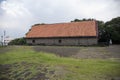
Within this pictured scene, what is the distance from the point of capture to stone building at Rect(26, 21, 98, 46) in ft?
119

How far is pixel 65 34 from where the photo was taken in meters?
38.7

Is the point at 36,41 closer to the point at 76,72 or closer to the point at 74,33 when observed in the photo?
the point at 74,33

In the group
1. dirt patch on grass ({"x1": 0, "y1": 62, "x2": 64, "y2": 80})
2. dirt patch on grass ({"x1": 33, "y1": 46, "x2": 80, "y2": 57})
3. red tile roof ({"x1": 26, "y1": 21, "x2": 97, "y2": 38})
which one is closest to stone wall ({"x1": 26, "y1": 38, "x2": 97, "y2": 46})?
red tile roof ({"x1": 26, "y1": 21, "x2": 97, "y2": 38})

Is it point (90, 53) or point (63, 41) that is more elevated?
point (63, 41)

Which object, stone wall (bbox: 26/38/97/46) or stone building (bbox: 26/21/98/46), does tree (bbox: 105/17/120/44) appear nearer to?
stone building (bbox: 26/21/98/46)

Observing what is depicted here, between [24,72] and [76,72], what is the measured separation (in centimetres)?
357

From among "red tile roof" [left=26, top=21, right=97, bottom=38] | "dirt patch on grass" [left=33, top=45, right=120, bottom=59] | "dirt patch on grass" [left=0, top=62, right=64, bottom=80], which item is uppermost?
"red tile roof" [left=26, top=21, right=97, bottom=38]

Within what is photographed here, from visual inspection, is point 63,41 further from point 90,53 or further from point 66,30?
point 90,53

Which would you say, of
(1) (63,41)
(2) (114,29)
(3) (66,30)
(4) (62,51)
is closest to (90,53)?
(4) (62,51)

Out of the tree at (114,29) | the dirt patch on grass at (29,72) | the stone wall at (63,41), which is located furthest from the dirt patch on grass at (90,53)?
the tree at (114,29)

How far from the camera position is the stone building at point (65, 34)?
119 feet

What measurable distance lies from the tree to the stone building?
6840mm

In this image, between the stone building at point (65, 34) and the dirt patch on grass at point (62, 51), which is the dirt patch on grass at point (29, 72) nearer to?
the dirt patch on grass at point (62, 51)

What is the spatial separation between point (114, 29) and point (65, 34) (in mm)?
12422
